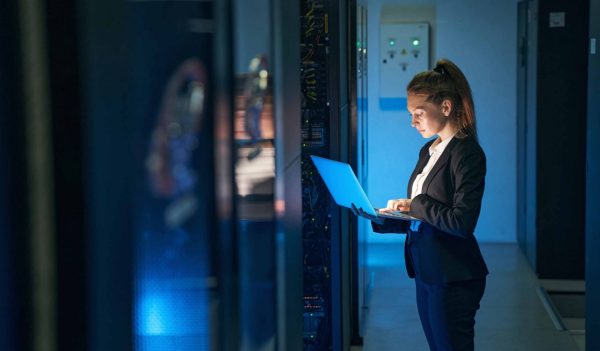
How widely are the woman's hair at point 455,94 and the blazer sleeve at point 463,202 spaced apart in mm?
123

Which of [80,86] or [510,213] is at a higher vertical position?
[80,86]

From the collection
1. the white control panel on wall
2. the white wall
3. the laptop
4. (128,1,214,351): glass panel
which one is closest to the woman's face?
the laptop

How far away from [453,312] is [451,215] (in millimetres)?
351

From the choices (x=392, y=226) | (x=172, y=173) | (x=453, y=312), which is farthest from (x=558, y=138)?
(x=172, y=173)

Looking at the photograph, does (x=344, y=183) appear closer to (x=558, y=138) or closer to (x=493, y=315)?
(x=493, y=315)

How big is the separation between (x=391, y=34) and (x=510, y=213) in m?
1.97

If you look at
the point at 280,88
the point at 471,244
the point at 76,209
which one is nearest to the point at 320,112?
the point at 471,244

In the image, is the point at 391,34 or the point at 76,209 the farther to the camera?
the point at 391,34

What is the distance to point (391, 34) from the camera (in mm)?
8602

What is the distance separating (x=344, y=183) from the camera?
Answer: 337 centimetres

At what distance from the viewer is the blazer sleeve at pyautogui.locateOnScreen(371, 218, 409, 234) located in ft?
11.8

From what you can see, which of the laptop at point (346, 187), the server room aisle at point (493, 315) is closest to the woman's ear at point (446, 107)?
the laptop at point (346, 187)

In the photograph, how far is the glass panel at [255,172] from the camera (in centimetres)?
159

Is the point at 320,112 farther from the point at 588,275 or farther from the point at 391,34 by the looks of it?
the point at 391,34
